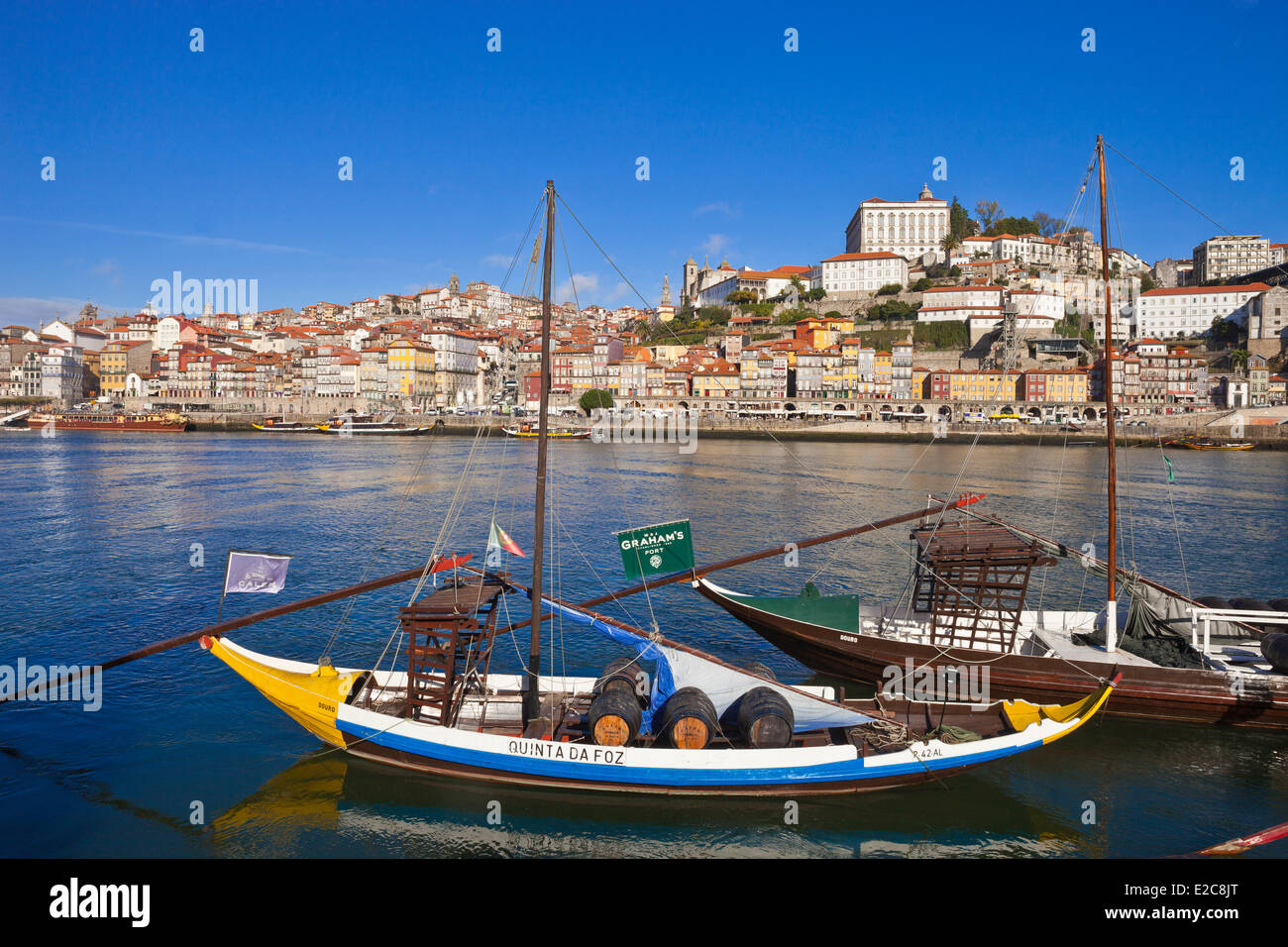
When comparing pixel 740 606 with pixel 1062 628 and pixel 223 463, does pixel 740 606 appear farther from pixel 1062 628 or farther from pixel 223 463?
pixel 223 463

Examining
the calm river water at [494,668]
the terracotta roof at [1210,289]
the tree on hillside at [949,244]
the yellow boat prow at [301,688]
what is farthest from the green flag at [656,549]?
the tree on hillside at [949,244]

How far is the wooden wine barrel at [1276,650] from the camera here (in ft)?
31.1

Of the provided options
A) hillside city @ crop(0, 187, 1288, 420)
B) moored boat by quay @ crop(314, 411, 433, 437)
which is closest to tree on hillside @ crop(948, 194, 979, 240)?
hillside city @ crop(0, 187, 1288, 420)

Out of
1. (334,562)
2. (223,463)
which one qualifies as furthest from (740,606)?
(223,463)

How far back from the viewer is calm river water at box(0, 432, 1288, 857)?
748 centimetres

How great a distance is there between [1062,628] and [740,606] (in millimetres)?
4846

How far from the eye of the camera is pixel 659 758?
24.3 feet

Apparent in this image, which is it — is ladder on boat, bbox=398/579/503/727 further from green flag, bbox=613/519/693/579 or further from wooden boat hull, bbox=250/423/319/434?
wooden boat hull, bbox=250/423/319/434

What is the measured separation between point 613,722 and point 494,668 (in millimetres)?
4610

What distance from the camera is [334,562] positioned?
18609mm

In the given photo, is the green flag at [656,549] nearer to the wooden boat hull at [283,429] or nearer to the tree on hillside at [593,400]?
the tree on hillside at [593,400]

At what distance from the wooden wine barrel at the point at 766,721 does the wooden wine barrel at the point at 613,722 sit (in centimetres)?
109

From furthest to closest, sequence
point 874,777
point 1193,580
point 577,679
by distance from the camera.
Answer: point 1193,580, point 577,679, point 874,777
